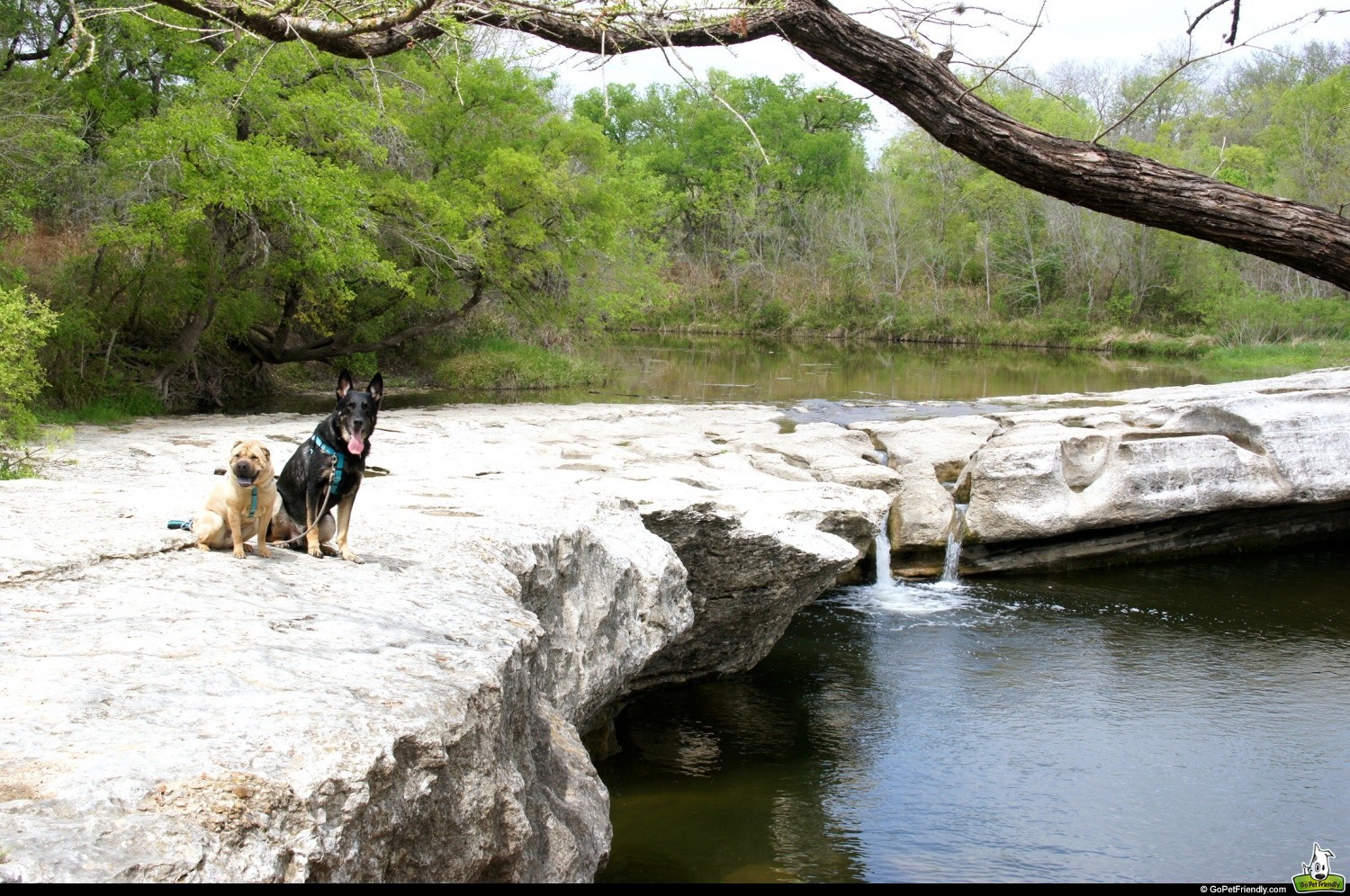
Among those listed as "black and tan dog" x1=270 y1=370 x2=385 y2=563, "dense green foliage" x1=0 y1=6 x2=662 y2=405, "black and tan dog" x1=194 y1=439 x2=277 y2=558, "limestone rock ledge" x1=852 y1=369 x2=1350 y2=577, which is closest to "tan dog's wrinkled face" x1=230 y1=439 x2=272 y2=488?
"black and tan dog" x1=194 y1=439 x2=277 y2=558

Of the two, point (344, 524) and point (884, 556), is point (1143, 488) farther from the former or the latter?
point (344, 524)

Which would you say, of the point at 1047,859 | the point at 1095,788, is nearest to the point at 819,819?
the point at 1047,859

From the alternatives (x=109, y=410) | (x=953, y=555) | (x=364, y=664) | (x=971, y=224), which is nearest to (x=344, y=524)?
(x=364, y=664)

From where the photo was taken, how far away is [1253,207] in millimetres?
5289

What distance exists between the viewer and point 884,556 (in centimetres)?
1409

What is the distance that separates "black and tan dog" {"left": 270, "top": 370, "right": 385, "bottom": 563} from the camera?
6020 mm

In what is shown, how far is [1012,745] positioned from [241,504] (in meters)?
6.22

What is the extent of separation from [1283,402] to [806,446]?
644cm

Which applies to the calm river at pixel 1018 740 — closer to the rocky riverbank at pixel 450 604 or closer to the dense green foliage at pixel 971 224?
the rocky riverbank at pixel 450 604

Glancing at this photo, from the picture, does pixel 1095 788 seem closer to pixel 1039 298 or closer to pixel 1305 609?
pixel 1305 609

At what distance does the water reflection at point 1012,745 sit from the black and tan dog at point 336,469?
2686 mm

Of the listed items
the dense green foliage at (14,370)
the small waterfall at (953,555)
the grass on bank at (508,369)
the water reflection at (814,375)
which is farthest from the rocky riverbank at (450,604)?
the grass on bank at (508,369)

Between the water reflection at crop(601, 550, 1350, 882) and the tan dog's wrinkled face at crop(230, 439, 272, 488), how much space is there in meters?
3.16

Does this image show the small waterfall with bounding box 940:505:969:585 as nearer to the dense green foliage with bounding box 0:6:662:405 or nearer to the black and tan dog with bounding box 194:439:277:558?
the dense green foliage with bounding box 0:6:662:405
